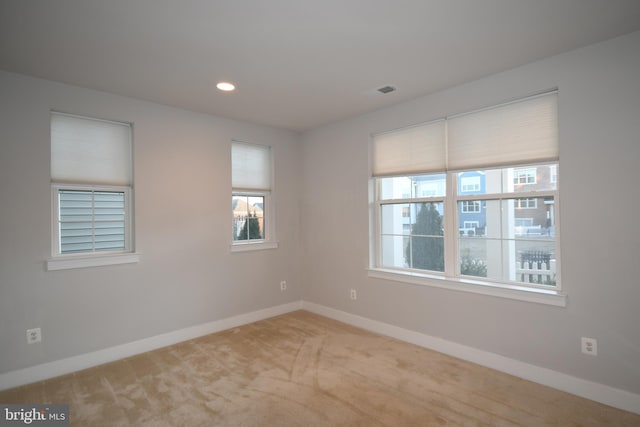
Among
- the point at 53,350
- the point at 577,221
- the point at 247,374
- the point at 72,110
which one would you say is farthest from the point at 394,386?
the point at 72,110

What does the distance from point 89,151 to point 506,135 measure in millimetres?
3990

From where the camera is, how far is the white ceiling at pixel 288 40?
208 cm

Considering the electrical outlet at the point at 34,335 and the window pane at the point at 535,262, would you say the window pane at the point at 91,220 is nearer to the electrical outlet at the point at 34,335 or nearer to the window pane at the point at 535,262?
the electrical outlet at the point at 34,335

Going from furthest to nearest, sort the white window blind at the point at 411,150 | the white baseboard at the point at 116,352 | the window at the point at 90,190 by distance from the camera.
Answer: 1. the white window blind at the point at 411,150
2. the window at the point at 90,190
3. the white baseboard at the point at 116,352

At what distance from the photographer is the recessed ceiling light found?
3.22 metres

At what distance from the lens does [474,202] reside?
3348 millimetres

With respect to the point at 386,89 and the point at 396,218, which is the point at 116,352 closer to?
the point at 396,218

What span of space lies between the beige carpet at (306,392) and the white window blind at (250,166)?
2067mm

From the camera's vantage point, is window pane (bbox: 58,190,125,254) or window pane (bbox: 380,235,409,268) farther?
window pane (bbox: 380,235,409,268)

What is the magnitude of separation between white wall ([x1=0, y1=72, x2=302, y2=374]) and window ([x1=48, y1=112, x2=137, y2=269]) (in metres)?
0.09

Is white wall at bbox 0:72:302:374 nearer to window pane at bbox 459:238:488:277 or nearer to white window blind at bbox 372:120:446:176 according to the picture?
white window blind at bbox 372:120:446:176

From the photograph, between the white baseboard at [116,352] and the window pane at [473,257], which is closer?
the white baseboard at [116,352]

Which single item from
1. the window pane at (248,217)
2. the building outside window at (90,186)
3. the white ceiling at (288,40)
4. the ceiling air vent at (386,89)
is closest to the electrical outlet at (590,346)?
the white ceiling at (288,40)

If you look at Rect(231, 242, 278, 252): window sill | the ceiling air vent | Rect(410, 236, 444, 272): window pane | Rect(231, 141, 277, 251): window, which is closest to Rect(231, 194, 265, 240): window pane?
Rect(231, 141, 277, 251): window
